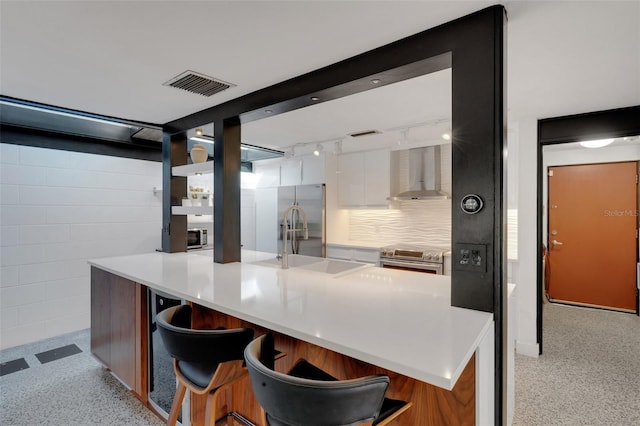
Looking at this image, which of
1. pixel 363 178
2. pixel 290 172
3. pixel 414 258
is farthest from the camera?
pixel 290 172

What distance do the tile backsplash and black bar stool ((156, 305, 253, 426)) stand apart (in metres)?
3.52

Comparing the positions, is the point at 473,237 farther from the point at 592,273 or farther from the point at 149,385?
the point at 592,273

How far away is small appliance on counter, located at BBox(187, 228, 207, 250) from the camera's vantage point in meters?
4.43

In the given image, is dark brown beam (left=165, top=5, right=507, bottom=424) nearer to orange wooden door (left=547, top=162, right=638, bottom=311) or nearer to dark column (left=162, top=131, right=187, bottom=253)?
dark column (left=162, top=131, right=187, bottom=253)

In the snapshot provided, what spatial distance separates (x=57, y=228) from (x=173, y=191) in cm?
138

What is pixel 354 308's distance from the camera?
1.48 metres

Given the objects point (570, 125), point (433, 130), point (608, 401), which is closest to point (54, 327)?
point (433, 130)

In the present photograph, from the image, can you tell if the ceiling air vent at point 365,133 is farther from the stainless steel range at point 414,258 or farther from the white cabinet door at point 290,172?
the stainless steel range at point 414,258

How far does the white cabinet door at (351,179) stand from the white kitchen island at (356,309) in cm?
241

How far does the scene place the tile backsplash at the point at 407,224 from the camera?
439 centimetres

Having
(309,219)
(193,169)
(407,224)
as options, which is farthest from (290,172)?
(193,169)

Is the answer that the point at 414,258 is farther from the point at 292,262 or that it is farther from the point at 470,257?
the point at 470,257

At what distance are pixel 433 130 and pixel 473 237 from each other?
2.41 metres

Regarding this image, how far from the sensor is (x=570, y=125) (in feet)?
9.61
